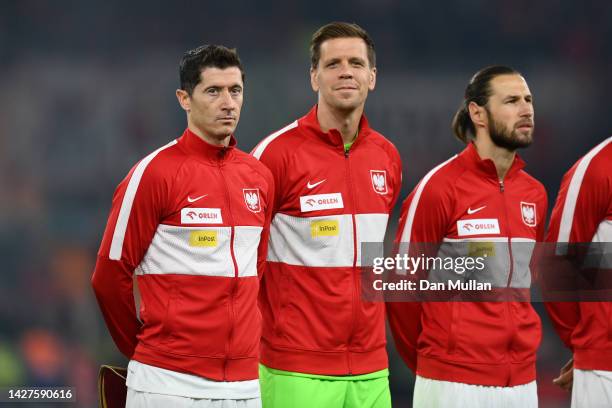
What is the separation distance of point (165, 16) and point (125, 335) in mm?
7842

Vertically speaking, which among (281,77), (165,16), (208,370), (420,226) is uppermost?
(165,16)

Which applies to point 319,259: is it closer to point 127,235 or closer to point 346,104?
point 346,104

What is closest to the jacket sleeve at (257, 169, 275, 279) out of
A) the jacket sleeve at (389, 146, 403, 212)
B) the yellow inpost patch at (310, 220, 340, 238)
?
the yellow inpost patch at (310, 220, 340, 238)

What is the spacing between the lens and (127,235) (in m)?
3.78

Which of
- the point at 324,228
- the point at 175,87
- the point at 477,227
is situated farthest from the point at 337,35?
the point at 175,87

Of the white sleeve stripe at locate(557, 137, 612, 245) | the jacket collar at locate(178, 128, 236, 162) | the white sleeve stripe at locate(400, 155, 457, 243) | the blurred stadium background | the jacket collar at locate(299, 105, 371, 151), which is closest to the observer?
the jacket collar at locate(178, 128, 236, 162)

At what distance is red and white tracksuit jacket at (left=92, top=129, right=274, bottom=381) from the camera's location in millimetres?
3771

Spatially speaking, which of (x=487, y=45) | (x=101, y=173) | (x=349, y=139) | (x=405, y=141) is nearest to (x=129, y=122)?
(x=101, y=173)

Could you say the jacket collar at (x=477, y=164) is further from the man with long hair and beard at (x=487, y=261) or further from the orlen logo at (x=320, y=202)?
the orlen logo at (x=320, y=202)

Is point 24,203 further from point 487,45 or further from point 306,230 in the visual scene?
point 306,230

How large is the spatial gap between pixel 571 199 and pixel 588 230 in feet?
0.56

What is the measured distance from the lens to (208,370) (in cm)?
379

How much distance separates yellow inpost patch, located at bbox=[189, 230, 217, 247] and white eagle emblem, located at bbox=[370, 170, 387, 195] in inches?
35.1

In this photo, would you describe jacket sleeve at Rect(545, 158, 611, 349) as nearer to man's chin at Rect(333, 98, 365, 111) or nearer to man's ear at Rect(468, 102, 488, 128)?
man's ear at Rect(468, 102, 488, 128)
